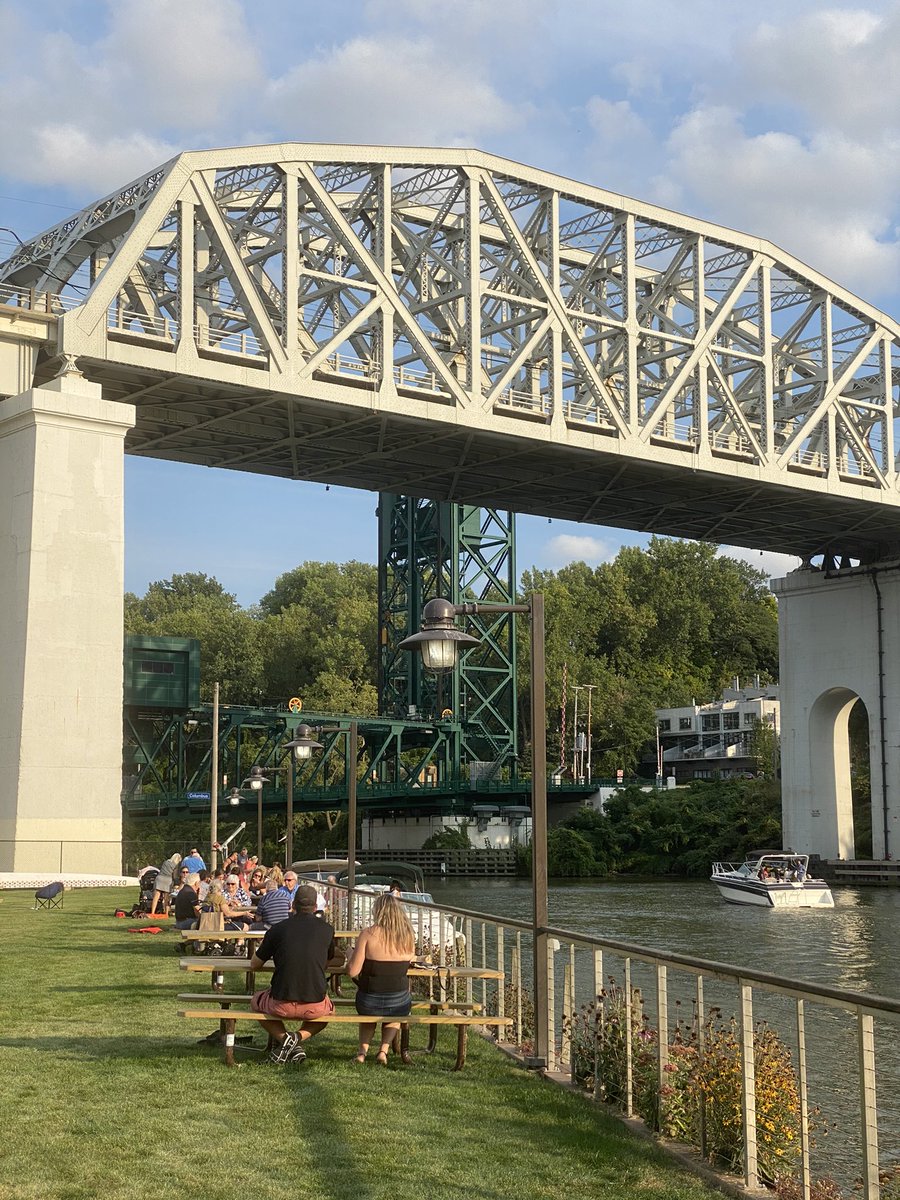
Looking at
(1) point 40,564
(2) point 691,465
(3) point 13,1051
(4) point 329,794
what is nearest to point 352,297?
(2) point 691,465

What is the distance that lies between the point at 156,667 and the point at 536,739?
72641 mm

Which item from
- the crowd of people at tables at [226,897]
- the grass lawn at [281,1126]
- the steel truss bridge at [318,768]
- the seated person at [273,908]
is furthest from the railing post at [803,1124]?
the steel truss bridge at [318,768]

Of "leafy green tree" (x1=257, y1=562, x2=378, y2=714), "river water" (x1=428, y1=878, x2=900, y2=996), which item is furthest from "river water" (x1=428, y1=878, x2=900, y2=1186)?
"leafy green tree" (x1=257, y1=562, x2=378, y2=714)

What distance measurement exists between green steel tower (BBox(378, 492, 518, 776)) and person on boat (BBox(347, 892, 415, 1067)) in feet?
269

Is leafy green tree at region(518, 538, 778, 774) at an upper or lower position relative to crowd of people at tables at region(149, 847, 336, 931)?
upper

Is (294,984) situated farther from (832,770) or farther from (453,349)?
(832,770)

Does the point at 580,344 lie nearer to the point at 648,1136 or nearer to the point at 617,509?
the point at 617,509

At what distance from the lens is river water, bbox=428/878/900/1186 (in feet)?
Answer: 54.9

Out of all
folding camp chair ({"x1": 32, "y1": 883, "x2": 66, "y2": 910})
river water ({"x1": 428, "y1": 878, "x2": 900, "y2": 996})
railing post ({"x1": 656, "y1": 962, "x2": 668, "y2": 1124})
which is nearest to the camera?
railing post ({"x1": 656, "y1": 962, "x2": 668, "y2": 1124})

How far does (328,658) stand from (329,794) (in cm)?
3607

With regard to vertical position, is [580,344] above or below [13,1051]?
above

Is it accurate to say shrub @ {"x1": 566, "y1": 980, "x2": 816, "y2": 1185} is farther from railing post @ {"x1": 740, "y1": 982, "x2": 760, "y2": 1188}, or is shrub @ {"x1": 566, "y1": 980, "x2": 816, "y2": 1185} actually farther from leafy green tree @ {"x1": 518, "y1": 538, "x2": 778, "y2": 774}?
leafy green tree @ {"x1": 518, "y1": 538, "x2": 778, "y2": 774}

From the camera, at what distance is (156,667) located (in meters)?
85.6

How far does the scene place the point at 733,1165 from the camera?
9625 mm
